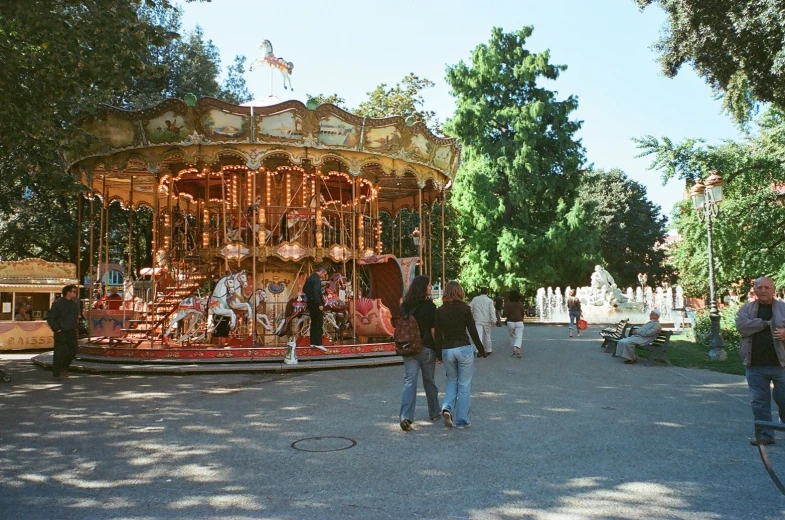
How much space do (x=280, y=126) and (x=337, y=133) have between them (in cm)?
146

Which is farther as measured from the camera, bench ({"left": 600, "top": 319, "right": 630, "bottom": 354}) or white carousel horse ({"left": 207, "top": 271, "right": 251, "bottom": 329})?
bench ({"left": 600, "top": 319, "right": 630, "bottom": 354})

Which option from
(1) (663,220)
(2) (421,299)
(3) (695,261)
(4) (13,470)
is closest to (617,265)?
(1) (663,220)

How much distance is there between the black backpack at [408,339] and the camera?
7641mm

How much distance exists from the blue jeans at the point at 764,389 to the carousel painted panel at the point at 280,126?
11629 millimetres

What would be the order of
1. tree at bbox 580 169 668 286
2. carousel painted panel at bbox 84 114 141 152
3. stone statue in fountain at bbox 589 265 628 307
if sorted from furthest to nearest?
tree at bbox 580 169 668 286 < stone statue in fountain at bbox 589 265 628 307 < carousel painted panel at bbox 84 114 141 152

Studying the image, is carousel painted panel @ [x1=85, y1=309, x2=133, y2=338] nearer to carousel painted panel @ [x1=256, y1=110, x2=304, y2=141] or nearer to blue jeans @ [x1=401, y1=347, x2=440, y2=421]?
carousel painted panel @ [x1=256, y1=110, x2=304, y2=141]

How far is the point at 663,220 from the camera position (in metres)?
55.8

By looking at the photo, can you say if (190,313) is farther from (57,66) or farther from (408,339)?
(408,339)

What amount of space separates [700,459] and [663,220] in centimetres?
5447

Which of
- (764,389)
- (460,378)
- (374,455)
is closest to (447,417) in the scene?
(460,378)

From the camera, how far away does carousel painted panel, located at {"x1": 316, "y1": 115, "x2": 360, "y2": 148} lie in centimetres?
1573

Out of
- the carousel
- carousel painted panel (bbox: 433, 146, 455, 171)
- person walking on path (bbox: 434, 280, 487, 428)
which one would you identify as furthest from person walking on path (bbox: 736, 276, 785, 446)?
carousel painted panel (bbox: 433, 146, 455, 171)

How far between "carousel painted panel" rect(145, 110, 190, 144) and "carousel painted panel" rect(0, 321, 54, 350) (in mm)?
9010

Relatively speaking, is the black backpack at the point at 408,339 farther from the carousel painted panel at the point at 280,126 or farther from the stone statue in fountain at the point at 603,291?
the stone statue in fountain at the point at 603,291
